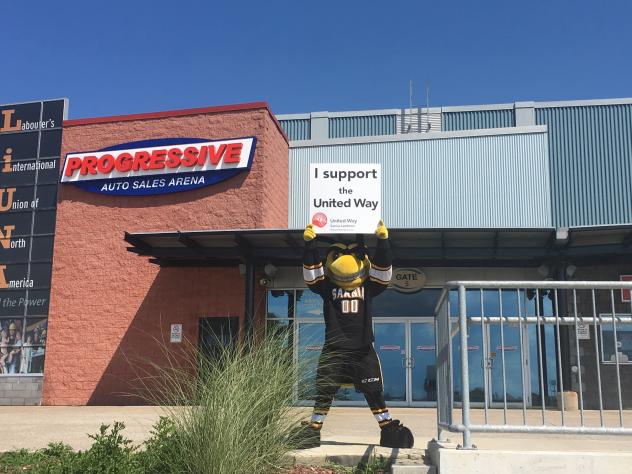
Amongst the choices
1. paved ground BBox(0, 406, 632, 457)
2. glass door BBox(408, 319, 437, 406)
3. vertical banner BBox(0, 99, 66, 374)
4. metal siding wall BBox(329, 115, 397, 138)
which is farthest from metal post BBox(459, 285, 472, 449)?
metal siding wall BBox(329, 115, 397, 138)

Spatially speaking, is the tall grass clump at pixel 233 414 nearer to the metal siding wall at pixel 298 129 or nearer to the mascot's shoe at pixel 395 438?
the mascot's shoe at pixel 395 438

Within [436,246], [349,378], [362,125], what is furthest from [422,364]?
[349,378]

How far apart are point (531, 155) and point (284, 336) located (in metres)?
15.2

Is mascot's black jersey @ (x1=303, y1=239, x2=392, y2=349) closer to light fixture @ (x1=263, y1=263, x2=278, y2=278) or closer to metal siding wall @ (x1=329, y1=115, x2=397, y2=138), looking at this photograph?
light fixture @ (x1=263, y1=263, x2=278, y2=278)

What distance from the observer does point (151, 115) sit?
61.1ft

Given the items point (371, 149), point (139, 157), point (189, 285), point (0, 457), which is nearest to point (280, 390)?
point (0, 457)

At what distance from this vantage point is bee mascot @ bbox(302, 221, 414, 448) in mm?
6465

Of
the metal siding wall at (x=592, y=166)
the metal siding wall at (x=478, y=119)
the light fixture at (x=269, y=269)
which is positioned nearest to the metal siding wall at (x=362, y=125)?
the metal siding wall at (x=478, y=119)

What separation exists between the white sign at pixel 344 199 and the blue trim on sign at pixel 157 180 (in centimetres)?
988

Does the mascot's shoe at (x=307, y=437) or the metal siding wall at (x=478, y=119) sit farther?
the metal siding wall at (x=478, y=119)

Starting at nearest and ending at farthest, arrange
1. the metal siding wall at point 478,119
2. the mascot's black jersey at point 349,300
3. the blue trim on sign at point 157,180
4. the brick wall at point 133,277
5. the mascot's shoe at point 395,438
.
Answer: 1. the mascot's shoe at point 395,438
2. the mascot's black jersey at point 349,300
3. the brick wall at point 133,277
4. the blue trim on sign at point 157,180
5. the metal siding wall at point 478,119

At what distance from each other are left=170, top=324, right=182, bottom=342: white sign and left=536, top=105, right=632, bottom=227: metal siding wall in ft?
34.7

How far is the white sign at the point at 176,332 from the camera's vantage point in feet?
56.7

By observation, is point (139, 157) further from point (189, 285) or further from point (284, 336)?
point (284, 336)
